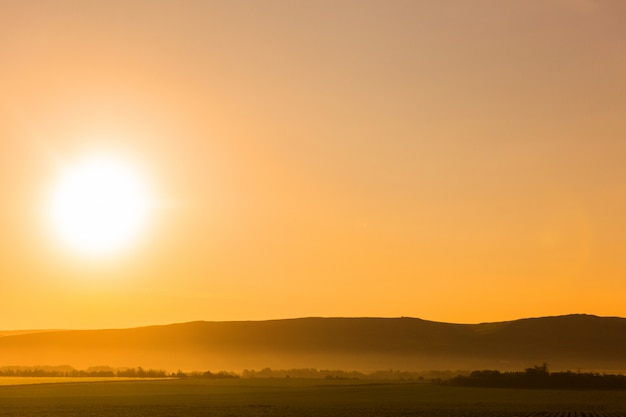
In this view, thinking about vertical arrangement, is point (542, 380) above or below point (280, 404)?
above

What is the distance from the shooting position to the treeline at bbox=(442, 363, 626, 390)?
16538 centimetres

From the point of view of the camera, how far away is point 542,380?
166875 millimetres

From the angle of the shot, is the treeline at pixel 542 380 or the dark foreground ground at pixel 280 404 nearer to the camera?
the dark foreground ground at pixel 280 404

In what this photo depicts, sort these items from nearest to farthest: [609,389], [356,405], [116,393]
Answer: [356,405] → [116,393] → [609,389]

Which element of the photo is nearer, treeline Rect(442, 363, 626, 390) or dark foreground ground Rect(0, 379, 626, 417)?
dark foreground ground Rect(0, 379, 626, 417)

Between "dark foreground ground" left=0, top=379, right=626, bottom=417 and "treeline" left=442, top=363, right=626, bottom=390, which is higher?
"treeline" left=442, top=363, right=626, bottom=390

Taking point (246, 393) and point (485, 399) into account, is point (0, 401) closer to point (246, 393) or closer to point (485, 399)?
point (246, 393)

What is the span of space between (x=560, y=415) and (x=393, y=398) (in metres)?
37.4

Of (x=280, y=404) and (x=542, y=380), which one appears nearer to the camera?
(x=280, y=404)

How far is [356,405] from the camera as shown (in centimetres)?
10469

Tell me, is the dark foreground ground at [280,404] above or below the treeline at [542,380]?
below

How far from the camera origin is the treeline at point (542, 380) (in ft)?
543

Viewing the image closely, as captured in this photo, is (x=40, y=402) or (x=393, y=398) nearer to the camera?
(x=40, y=402)

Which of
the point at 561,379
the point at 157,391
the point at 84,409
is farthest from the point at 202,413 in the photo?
the point at 561,379
